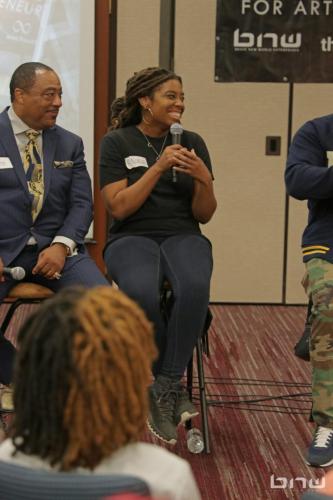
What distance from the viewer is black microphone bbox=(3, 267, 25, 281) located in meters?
3.15

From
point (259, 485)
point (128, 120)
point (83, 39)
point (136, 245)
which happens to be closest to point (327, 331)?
point (259, 485)

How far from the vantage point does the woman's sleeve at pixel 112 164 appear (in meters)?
3.24

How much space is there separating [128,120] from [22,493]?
245cm

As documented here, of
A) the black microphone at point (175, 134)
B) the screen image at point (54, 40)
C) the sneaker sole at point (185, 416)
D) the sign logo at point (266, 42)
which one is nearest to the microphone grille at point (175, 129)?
the black microphone at point (175, 134)

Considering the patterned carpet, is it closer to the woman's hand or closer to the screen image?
the woman's hand

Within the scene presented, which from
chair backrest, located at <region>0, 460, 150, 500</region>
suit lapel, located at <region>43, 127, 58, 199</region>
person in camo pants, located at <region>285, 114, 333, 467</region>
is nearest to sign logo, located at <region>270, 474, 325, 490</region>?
person in camo pants, located at <region>285, 114, 333, 467</region>

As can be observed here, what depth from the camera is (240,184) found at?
5.21 m

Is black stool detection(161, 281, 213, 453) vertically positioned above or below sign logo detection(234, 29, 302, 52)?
below

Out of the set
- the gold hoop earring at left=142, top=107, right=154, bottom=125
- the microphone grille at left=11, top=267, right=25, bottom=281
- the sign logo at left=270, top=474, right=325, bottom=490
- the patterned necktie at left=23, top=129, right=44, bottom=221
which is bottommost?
the sign logo at left=270, top=474, right=325, bottom=490

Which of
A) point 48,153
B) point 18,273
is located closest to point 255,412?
point 18,273

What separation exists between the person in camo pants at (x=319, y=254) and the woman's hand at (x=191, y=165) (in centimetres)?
31

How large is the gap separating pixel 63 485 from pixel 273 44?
4340 mm

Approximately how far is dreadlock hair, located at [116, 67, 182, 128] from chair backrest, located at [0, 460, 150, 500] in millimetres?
2360

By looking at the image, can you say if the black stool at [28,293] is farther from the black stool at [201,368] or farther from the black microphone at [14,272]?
the black stool at [201,368]
